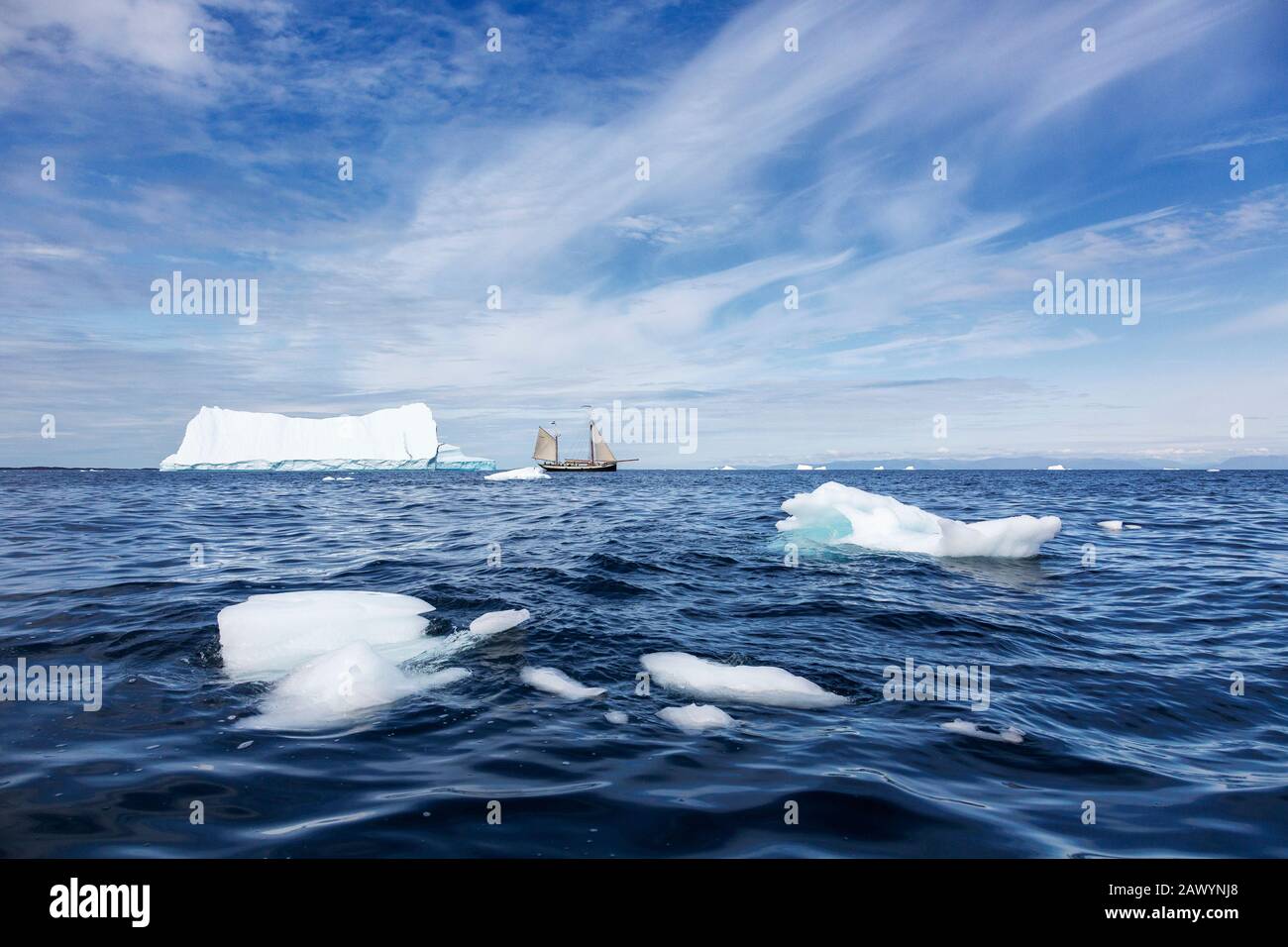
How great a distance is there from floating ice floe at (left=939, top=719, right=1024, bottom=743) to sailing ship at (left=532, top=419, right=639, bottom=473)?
114m

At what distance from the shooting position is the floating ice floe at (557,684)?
266 inches

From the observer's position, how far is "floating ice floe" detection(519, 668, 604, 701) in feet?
22.1

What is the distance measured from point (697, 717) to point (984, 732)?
9.15ft

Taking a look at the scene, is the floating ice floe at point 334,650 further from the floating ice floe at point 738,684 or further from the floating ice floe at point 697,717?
the floating ice floe at point 697,717

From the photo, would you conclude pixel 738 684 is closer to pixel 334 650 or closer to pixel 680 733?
pixel 680 733

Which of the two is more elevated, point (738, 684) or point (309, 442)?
point (309, 442)

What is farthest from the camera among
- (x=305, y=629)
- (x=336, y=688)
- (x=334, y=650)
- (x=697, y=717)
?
(x=305, y=629)

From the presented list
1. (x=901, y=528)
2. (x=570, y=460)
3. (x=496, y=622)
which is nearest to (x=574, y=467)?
(x=570, y=460)

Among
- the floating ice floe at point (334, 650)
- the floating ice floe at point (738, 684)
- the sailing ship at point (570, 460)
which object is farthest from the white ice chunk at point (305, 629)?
the sailing ship at point (570, 460)

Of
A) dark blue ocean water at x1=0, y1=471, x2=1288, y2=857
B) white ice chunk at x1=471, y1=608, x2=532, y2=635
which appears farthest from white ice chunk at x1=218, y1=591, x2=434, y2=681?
white ice chunk at x1=471, y1=608, x2=532, y2=635

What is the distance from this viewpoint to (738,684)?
6922 millimetres

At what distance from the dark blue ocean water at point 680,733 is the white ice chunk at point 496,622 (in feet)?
1.48
